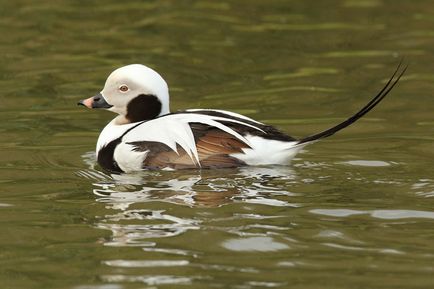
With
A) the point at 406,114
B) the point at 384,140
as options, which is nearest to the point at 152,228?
the point at 384,140

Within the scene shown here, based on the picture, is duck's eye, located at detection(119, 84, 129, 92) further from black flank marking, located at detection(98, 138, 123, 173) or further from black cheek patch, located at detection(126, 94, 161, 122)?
black flank marking, located at detection(98, 138, 123, 173)

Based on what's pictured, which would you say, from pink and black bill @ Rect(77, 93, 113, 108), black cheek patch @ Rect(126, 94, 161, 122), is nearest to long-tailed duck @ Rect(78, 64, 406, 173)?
black cheek patch @ Rect(126, 94, 161, 122)

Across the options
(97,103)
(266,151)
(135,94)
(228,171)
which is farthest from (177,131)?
(97,103)

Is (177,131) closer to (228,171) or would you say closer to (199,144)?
(199,144)

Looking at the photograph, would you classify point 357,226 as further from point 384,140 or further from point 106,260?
point 384,140

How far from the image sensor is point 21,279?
5430 millimetres

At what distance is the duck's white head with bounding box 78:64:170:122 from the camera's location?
26.0 ft

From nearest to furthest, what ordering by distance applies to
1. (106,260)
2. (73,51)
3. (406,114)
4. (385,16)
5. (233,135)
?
(106,260) < (233,135) < (406,114) < (73,51) < (385,16)

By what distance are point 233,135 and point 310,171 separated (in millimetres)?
513

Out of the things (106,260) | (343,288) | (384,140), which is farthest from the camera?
(384,140)

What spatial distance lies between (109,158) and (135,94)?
0.49m

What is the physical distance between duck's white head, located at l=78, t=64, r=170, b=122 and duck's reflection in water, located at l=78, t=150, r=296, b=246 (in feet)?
1.58

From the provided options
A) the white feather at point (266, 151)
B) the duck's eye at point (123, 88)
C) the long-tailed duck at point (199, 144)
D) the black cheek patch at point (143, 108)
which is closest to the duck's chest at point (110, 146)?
the long-tailed duck at point (199, 144)

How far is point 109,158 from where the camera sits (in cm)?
772
